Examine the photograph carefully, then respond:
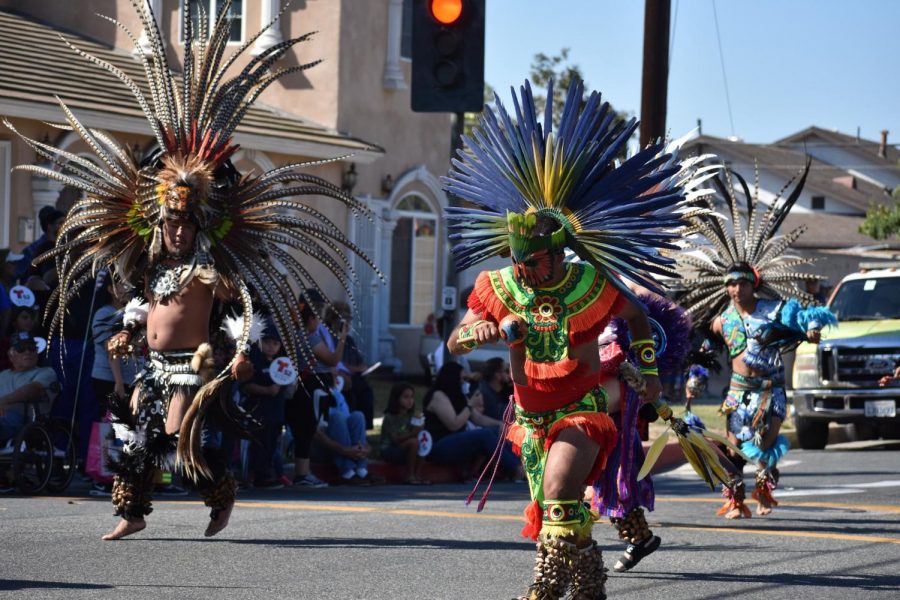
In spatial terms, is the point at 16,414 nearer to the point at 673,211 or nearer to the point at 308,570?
the point at 308,570

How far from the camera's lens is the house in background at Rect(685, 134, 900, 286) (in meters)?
61.4

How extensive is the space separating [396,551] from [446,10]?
Answer: 4.25 meters

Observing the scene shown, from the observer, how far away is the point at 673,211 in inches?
307

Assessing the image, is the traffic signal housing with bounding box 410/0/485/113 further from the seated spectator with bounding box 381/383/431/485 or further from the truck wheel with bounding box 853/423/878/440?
the truck wheel with bounding box 853/423/878/440

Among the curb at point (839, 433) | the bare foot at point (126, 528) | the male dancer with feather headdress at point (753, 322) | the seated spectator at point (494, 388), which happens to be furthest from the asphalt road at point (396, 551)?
the curb at point (839, 433)

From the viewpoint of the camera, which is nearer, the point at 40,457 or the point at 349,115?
the point at 40,457

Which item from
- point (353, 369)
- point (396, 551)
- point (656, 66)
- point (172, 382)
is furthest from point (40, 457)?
point (656, 66)

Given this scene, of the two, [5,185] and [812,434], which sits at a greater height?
[5,185]

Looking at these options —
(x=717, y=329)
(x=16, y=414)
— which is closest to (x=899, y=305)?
(x=717, y=329)

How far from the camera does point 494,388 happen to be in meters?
15.4

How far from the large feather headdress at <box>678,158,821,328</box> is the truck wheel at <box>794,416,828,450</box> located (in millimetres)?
6967

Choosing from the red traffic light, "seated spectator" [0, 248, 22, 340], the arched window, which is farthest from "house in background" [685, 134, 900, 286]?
the red traffic light

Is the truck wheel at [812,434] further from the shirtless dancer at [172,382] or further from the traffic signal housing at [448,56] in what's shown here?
the shirtless dancer at [172,382]

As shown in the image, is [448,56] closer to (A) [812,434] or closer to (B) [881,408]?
(B) [881,408]
